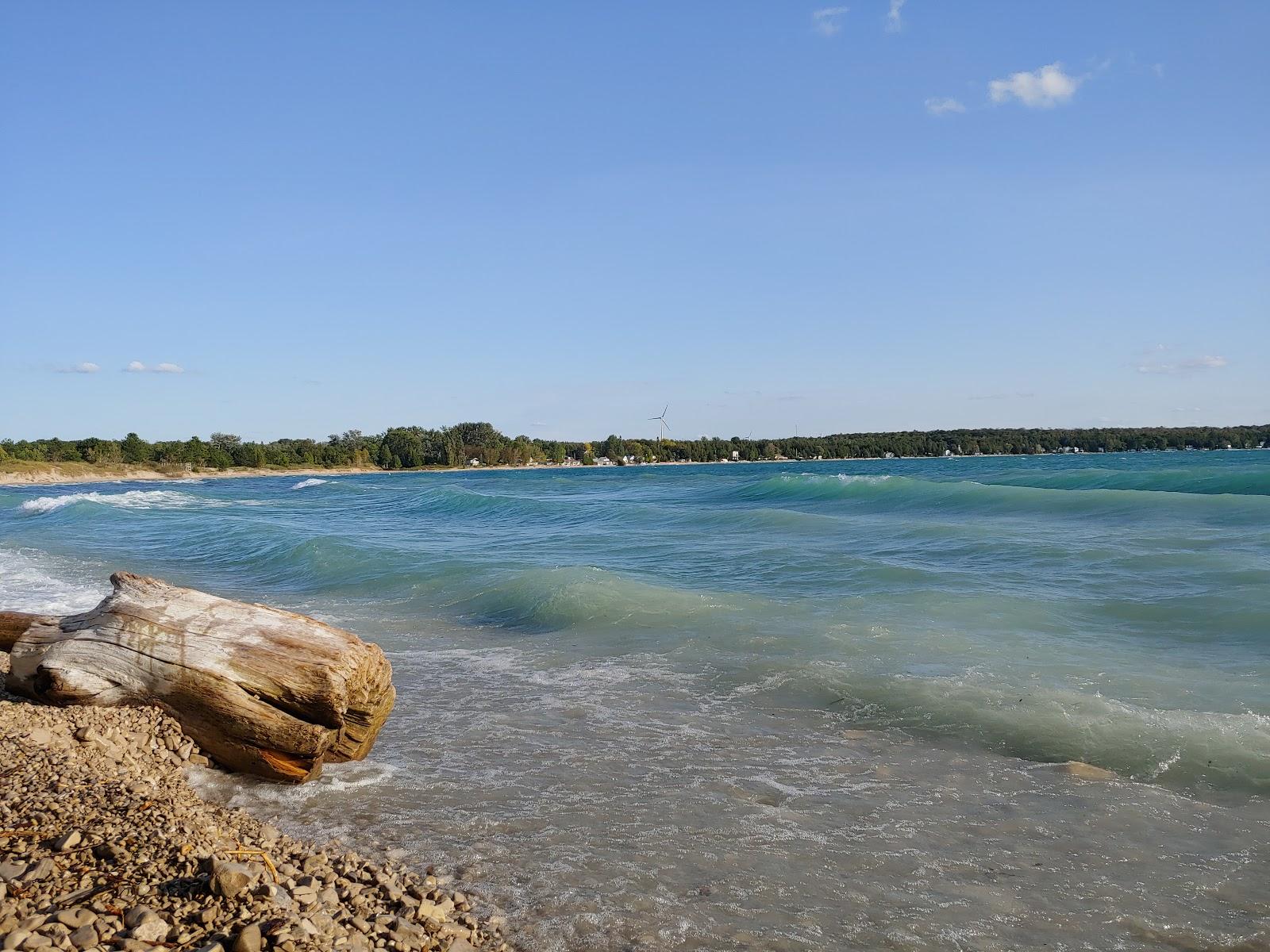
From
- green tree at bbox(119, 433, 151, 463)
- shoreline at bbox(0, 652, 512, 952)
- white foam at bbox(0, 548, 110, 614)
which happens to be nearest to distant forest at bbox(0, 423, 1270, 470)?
green tree at bbox(119, 433, 151, 463)

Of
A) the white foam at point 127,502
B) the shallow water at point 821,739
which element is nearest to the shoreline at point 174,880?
the shallow water at point 821,739

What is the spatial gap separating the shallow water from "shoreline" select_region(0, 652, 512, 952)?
14.6 inches

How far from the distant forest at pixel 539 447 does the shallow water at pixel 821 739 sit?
284 ft

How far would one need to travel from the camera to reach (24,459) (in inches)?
3164

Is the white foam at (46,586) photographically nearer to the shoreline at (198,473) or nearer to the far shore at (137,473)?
the shoreline at (198,473)

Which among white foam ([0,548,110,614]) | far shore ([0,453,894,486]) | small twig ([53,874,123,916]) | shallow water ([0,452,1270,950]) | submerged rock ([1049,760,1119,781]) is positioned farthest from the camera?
far shore ([0,453,894,486])

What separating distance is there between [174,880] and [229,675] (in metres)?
1.90

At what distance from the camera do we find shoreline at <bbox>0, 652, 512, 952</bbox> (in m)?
2.62

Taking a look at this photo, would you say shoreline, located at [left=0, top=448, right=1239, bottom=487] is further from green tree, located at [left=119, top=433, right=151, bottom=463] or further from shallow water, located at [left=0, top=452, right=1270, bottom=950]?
shallow water, located at [left=0, top=452, right=1270, bottom=950]

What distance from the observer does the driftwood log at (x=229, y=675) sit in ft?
15.3

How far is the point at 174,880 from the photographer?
9.55 feet

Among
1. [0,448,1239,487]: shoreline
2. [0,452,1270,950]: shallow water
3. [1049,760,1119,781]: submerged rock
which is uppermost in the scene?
[0,448,1239,487]: shoreline

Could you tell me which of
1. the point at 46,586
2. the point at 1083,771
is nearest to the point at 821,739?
the point at 1083,771

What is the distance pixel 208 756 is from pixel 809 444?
13359 cm
